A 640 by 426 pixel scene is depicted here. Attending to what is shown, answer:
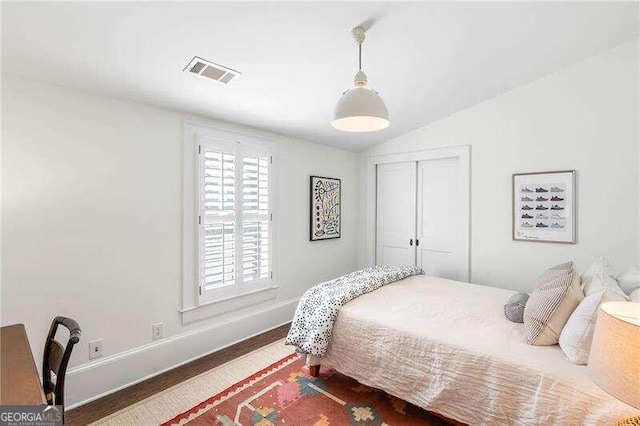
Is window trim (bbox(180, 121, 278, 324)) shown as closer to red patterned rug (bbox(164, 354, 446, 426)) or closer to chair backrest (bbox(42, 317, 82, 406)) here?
red patterned rug (bbox(164, 354, 446, 426))

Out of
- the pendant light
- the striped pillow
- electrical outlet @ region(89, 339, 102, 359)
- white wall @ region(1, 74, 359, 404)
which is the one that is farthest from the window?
the striped pillow

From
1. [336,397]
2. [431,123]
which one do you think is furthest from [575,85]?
[336,397]

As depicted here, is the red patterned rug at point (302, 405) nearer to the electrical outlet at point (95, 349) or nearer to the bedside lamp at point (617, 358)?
the electrical outlet at point (95, 349)

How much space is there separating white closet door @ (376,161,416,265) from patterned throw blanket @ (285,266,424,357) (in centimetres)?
149

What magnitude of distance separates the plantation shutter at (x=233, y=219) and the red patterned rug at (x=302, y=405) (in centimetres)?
97

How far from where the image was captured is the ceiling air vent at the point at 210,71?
2080 mm

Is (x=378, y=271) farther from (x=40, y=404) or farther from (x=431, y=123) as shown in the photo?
(x=40, y=404)

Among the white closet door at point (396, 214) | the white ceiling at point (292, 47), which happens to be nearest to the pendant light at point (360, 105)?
the white ceiling at point (292, 47)

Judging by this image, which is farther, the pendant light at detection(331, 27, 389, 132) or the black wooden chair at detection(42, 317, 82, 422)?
the pendant light at detection(331, 27, 389, 132)

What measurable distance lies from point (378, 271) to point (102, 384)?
2.46 m

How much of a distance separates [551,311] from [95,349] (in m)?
3.03

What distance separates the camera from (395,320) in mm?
2082

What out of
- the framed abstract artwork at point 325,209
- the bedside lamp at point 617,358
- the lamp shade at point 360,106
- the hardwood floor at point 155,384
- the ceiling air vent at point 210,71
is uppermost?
the ceiling air vent at point 210,71

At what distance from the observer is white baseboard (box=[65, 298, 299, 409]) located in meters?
2.18
